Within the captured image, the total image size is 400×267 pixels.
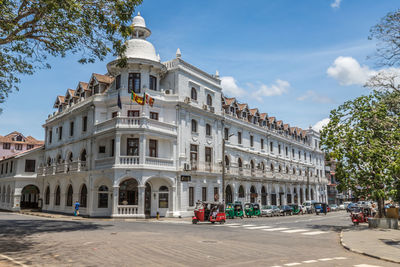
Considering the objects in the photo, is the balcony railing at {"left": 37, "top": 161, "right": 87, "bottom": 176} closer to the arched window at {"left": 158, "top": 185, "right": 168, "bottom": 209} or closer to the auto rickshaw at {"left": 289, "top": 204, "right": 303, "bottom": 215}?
the arched window at {"left": 158, "top": 185, "right": 168, "bottom": 209}

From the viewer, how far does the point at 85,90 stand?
36.8m

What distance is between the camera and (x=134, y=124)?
2902 centimetres

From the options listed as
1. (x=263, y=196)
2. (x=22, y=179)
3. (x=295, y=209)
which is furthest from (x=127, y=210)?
(x=295, y=209)

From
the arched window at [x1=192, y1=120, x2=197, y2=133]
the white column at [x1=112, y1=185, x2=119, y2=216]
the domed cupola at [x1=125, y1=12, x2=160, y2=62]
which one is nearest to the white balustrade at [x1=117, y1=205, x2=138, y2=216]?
the white column at [x1=112, y1=185, x2=119, y2=216]

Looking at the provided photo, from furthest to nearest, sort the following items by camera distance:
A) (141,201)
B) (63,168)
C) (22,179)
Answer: (22,179) < (63,168) < (141,201)

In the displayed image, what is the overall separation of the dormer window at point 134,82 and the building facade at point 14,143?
4701cm

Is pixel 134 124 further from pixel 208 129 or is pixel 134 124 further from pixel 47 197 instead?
pixel 47 197

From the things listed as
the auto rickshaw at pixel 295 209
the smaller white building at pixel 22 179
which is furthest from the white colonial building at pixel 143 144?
the auto rickshaw at pixel 295 209

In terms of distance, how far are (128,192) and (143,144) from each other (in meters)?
5.18

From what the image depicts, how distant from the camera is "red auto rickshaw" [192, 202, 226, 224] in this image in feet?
82.6

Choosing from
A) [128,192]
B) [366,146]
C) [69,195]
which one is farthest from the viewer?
[69,195]

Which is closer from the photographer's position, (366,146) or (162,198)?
(366,146)

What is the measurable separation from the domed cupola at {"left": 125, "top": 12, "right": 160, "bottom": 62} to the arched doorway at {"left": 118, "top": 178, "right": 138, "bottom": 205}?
11744 mm

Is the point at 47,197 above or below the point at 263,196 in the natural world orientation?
above
